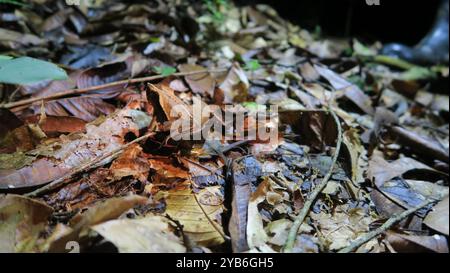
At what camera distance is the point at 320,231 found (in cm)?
143

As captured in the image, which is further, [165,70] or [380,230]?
[165,70]

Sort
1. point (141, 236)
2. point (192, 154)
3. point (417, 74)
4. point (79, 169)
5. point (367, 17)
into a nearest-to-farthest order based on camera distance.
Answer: point (141, 236)
point (79, 169)
point (192, 154)
point (417, 74)
point (367, 17)

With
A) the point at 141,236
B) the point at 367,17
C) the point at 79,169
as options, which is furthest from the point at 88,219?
the point at 367,17

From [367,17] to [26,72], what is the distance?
4.72m

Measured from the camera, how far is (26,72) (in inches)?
53.8

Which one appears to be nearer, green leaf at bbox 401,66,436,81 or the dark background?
green leaf at bbox 401,66,436,81

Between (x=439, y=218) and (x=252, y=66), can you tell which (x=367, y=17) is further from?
(x=439, y=218)

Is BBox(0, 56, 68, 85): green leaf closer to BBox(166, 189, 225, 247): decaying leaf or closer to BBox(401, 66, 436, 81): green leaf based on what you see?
BBox(166, 189, 225, 247): decaying leaf

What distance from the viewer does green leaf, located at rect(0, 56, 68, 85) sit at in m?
1.33

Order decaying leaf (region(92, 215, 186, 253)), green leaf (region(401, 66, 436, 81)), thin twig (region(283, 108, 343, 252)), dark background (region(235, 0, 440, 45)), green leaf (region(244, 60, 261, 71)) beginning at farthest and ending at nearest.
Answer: dark background (region(235, 0, 440, 45)) < green leaf (region(401, 66, 436, 81)) < green leaf (region(244, 60, 261, 71)) < thin twig (region(283, 108, 343, 252)) < decaying leaf (region(92, 215, 186, 253))

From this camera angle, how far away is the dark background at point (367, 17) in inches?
184

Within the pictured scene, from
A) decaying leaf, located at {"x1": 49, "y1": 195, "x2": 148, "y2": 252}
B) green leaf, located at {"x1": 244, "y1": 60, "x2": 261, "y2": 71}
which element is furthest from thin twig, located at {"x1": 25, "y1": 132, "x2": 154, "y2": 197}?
green leaf, located at {"x1": 244, "y1": 60, "x2": 261, "y2": 71}

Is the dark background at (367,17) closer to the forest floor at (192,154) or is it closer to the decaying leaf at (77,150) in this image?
the forest floor at (192,154)

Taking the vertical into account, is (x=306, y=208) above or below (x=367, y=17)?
below
